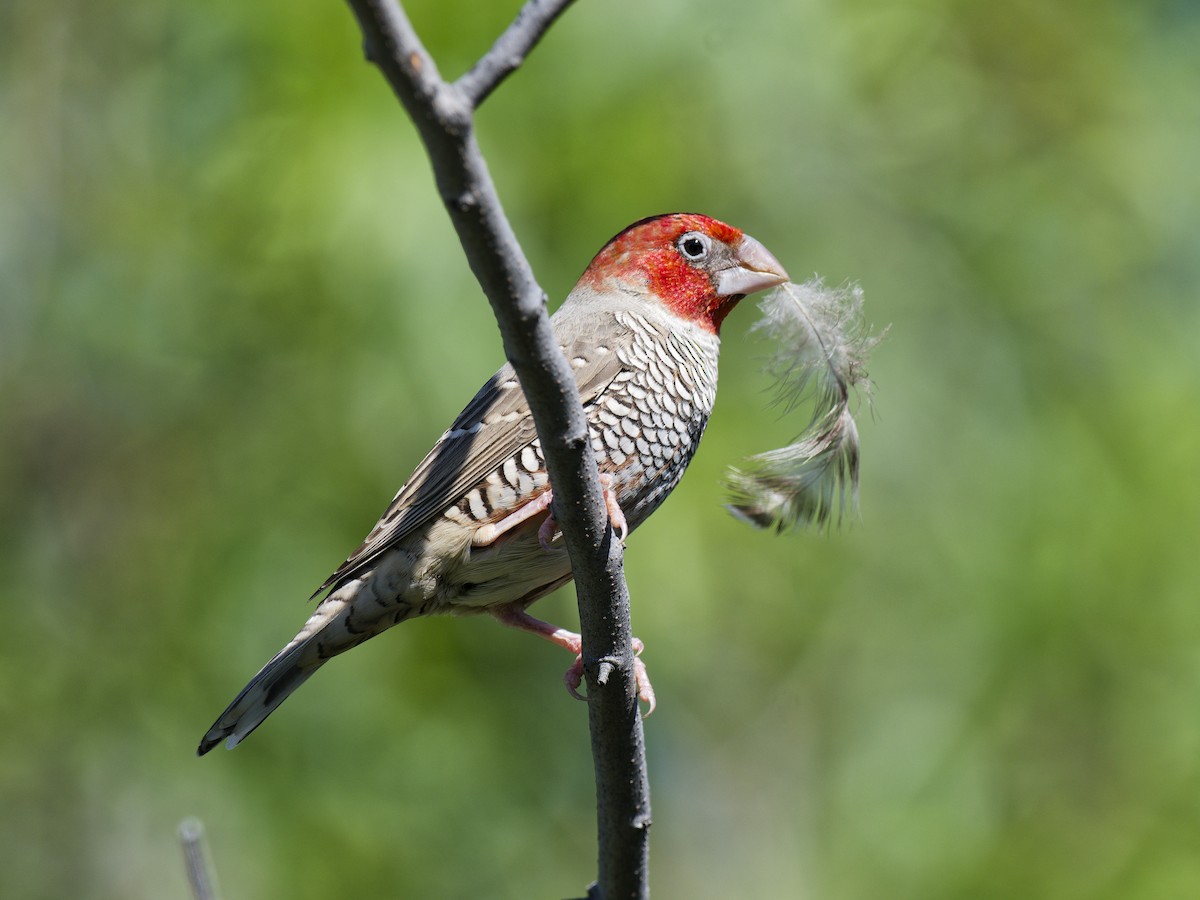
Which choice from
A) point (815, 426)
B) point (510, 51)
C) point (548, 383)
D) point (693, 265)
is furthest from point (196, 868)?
point (693, 265)

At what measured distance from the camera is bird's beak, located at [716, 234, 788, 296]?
12.6 feet

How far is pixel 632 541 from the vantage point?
196 inches

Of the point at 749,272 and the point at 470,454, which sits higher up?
the point at 749,272

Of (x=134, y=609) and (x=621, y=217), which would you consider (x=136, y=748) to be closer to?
(x=134, y=609)

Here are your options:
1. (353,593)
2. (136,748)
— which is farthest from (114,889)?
(353,593)

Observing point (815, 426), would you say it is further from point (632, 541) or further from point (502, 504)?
point (632, 541)

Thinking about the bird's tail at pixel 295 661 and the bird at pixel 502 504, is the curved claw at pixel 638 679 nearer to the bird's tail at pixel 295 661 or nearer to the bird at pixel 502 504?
the bird at pixel 502 504

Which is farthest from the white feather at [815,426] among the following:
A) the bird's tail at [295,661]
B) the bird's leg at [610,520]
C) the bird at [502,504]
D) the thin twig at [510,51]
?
the thin twig at [510,51]

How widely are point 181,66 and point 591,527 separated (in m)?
4.18

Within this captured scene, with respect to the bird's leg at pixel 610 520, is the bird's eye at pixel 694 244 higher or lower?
higher

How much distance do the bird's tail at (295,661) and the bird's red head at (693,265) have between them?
131cm

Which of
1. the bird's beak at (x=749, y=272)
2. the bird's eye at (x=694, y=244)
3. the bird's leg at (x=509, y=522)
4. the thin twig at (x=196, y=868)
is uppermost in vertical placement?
the bird's eye at (x=694, y=244)

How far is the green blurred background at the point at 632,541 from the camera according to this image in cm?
517

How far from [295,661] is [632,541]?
198 centimetres
